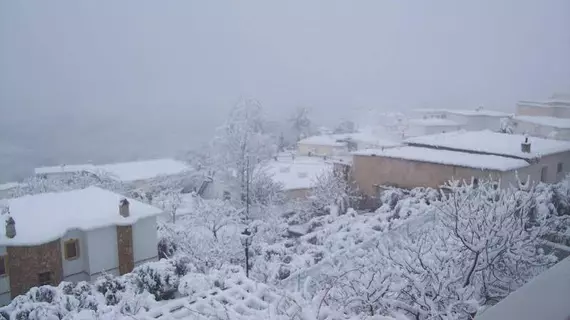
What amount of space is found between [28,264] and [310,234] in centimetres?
426

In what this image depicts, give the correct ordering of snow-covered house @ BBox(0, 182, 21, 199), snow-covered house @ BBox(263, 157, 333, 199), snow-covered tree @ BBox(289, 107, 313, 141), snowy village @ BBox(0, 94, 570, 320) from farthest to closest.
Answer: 1. snow-covered tree @ BBox(289, 107, 313, 141)
2. snow-covered house @ BBox(0, 182, 21, 199)
3. snow-covered house @ BBox(263, 157, 333, 199)
4. snowy village @ BBox(0, 94, 570, 320)

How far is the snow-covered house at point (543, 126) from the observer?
6191 mm

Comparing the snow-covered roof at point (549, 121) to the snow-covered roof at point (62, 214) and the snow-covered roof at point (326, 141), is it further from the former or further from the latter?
the snow-covered roof at point (326, 141)

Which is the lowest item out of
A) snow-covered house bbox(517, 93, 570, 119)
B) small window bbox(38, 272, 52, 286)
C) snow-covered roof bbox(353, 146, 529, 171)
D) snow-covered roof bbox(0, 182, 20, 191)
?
small window bbox(38, 272, 52, 286)

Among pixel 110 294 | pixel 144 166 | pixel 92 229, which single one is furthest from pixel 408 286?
pixel 144 166

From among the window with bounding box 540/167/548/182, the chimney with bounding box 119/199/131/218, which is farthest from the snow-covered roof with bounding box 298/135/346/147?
the chimney with bounding box 119/199/131/218

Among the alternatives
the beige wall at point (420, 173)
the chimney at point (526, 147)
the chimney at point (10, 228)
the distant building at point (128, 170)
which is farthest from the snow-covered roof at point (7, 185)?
the chimney at point (526, 147)

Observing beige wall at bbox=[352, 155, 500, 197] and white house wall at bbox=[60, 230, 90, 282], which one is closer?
white house wall at bbox=[60, 230, 90, 282]

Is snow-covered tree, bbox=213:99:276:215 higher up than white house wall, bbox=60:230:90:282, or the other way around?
snow-covered tree, bbox=213:99:276:215

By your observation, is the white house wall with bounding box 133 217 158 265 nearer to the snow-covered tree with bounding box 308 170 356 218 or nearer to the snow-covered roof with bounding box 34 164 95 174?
the snow-covered tree with bounding box 308 170 356 218

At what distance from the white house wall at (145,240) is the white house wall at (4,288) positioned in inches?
73.0

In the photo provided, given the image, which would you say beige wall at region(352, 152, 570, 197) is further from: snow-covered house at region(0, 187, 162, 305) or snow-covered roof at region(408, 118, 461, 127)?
snow-covered roof at region(408, 118, 461, 127)

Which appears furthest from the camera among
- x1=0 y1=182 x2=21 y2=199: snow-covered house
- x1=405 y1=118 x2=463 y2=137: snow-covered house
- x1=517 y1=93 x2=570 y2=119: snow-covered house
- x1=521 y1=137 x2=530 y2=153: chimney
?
x1=405 y1=118 x2=463 y2=137: snow-covered house

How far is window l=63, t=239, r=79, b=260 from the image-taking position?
6.77 meters
